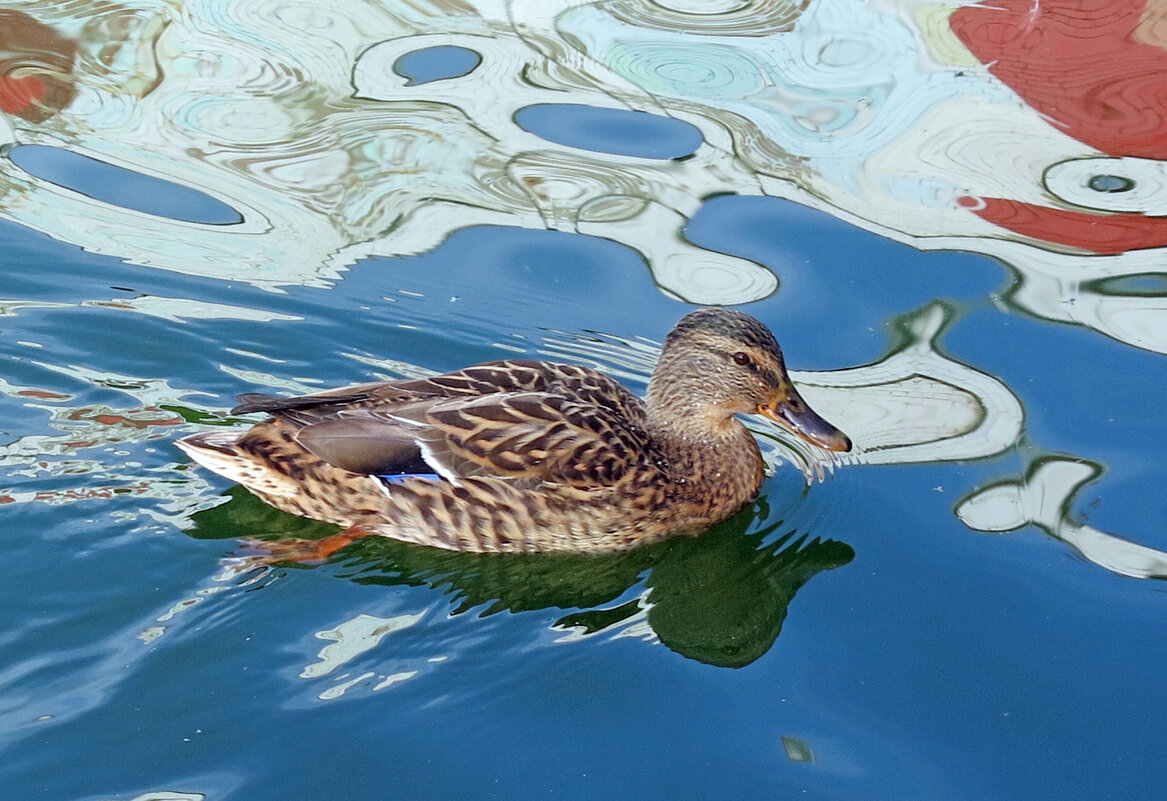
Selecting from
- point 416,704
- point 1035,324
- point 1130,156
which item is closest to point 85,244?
point 416,704

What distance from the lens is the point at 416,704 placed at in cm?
492

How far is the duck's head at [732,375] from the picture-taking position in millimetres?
6137

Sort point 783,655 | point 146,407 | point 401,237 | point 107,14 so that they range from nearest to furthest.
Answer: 1. point 783,655
2. point 146,407
3. point 401,237
4. point 107,14

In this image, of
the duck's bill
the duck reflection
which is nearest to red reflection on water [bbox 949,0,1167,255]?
the duck's bill

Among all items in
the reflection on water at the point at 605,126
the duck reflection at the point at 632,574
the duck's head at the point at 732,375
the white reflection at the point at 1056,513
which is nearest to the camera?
the duck reflection at the point at 632,574

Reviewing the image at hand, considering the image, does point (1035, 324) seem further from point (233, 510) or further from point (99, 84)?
point (99, 84)

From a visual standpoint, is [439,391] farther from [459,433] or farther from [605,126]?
[605,126]

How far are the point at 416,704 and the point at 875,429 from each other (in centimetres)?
297

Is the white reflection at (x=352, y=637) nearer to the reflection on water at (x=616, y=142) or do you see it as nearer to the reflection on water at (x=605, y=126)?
the reflection on water at (x=616, y=142)

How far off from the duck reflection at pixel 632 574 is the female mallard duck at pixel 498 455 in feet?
0.27

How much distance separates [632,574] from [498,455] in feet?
2.53

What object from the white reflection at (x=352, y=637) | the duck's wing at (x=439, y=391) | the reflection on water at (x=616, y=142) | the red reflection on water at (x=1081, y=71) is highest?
the red reflection on water at (x=1081, y=71)

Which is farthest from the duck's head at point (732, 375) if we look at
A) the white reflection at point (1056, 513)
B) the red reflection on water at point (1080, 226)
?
the red reflection on water at point (1080, 226)

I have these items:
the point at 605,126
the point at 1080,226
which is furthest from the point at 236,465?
the point at 1080,226
